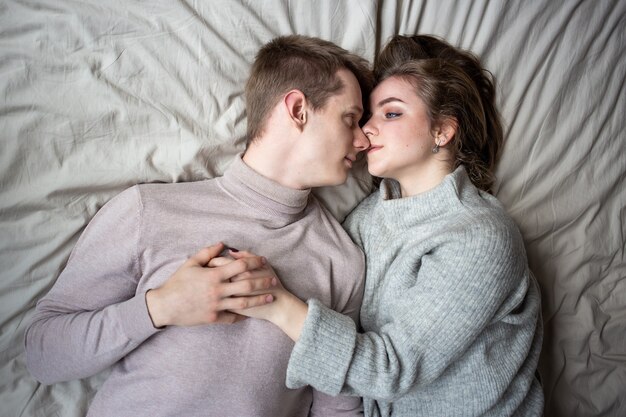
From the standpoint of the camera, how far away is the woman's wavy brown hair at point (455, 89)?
3.84 ft

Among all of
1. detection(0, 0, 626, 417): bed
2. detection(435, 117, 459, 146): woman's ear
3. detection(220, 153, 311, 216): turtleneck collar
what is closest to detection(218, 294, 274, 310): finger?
detection(220, 153, 311, 216): turtleneck collar

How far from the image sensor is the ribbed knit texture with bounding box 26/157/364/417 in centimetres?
91

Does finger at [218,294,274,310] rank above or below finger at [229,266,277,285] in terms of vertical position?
below

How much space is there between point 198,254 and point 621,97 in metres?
1.36

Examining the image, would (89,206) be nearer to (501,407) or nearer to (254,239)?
(254,239)

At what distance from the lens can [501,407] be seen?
1065 mm

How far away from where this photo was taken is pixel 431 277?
95 centimetres

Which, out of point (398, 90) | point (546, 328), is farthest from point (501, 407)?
point (398, 90)

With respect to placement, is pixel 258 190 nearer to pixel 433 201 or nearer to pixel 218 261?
pixel 218 261

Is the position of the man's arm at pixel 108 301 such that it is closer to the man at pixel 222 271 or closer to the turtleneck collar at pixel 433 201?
the man at pixel 222 271

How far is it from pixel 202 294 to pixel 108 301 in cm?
26

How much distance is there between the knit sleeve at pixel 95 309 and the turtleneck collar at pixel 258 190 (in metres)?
0.21

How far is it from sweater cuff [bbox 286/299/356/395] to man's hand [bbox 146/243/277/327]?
113 millimetres

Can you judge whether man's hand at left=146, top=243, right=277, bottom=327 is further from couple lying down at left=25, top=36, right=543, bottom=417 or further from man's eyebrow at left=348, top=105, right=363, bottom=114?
man's eyebrow at left=348, top=105, right=363, bottom=114
